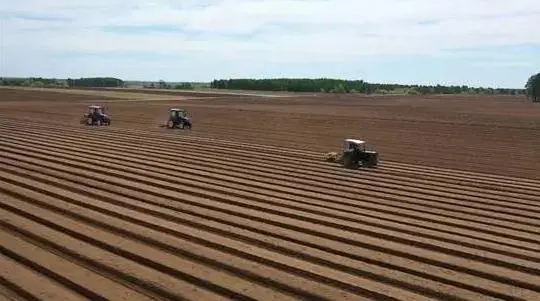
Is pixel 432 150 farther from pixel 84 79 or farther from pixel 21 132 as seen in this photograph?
pixel 84 79

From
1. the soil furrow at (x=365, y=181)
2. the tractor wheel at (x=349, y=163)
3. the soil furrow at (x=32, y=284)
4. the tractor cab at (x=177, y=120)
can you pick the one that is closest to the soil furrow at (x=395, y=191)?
the soil furrow at (x=365, y=181)

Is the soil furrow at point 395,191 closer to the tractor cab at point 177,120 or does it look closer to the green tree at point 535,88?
the tractor cab at point 177,120

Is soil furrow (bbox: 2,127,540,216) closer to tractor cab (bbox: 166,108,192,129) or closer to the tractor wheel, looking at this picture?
the tractor wheel

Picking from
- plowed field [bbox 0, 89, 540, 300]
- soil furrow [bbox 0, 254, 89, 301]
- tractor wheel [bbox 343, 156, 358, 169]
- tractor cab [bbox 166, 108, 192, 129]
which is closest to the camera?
soil furrow [bbox 0, 254, 89, 301]

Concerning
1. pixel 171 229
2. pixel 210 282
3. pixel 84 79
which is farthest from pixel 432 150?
pixel 84 79

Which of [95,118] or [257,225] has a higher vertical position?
[95,118]

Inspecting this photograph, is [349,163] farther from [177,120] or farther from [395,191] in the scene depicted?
[177,120]

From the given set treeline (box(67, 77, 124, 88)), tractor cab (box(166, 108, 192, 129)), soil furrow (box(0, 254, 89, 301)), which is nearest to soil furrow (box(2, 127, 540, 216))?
soil furrow (box(0, 254, 89, 301))

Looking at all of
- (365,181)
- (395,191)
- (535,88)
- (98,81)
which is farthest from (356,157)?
(98,81)

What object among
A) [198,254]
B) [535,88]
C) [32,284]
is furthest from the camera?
[535,88]
